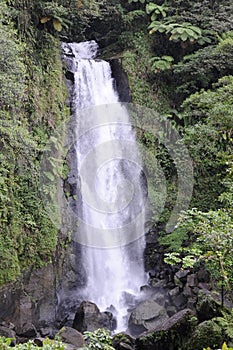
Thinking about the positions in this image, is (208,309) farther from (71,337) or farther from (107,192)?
(107,192)

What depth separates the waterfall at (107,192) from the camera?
1059 cm

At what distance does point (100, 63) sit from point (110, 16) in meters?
2.37

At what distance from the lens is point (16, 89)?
7.27 meters

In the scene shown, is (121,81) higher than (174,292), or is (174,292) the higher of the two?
(121,81)

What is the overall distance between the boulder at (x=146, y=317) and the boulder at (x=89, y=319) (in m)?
0.56

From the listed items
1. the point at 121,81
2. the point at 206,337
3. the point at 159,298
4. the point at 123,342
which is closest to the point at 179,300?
the point at 159,298

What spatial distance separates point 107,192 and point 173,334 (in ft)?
19.4

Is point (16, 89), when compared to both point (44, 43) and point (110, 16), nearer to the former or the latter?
point (44, 43)

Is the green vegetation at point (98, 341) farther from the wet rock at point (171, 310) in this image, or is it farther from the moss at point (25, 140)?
the wet rock at point (171, 310)

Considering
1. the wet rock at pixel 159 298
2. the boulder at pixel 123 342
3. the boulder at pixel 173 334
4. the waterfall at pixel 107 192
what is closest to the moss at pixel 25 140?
the waterfall at pixel 107 192

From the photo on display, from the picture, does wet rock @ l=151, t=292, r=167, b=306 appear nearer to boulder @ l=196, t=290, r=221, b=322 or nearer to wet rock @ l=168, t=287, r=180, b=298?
wet rock @ l=168, t=287, r=180, b=298

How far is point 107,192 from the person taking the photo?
11.7 meters

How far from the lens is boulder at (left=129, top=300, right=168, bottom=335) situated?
867 centimetres

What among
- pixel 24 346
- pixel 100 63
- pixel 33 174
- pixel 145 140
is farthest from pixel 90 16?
A: pixel 24 346
